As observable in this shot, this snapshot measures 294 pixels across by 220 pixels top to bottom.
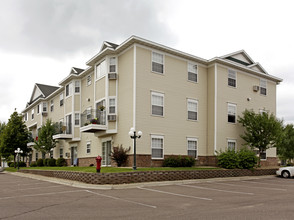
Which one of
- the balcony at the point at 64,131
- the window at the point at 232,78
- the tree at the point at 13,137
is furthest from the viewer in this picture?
the tree at the point at 13,137

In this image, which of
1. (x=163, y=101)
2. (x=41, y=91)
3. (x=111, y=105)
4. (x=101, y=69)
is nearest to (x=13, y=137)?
(x=41, y=91)

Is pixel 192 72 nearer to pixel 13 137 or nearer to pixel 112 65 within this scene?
pixel 112 65

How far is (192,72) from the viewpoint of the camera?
26.2 metres

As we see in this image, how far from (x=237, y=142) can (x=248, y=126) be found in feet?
5.77

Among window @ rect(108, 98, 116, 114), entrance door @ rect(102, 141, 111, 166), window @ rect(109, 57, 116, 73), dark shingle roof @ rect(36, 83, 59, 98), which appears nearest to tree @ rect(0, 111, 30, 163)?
dark shingle roof @ rect(36, 83, 59, 98)

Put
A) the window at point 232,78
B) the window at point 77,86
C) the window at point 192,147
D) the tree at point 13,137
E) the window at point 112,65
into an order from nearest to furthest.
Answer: the window at point 112,65 < the window at point 192,147 < the window at point 232,78 < the window at point 77,86 < the tree at point 13,137

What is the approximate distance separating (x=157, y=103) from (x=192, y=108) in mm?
3697

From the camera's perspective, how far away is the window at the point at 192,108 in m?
25.7

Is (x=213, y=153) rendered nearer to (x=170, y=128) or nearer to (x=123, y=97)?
(x=170, y=128)

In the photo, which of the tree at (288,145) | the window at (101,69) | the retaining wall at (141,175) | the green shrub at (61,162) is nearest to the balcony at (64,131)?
the green shrub at (61,162)

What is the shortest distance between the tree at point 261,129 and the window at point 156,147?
26.0 ft

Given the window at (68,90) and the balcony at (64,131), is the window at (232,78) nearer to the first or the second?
the window at (68,90)

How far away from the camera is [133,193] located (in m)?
14.0

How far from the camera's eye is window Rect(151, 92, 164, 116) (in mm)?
23470
